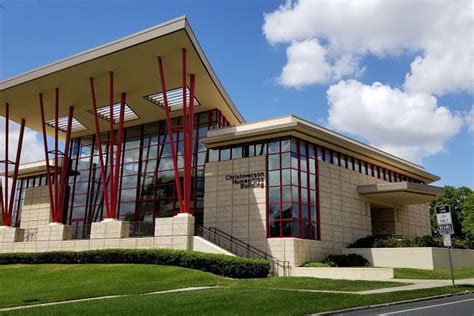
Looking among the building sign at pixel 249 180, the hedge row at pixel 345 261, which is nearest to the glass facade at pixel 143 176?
the building sign at pixel 249 180

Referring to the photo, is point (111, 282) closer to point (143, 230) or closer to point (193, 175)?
point (143, 230)

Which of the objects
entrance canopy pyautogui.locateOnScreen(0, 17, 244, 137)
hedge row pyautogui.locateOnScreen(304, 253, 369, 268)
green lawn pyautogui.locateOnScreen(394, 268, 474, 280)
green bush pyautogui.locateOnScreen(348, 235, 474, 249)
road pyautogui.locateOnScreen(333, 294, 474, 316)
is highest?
entrance canopy pyautogui.locateOnScreen(0, 17, 244, 137)

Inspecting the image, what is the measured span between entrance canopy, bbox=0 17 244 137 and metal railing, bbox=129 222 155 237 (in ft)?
36.0

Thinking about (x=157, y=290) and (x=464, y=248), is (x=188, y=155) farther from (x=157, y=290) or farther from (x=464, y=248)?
(x=464, y=248)

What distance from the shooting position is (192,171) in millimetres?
36031

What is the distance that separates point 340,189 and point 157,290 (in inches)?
779

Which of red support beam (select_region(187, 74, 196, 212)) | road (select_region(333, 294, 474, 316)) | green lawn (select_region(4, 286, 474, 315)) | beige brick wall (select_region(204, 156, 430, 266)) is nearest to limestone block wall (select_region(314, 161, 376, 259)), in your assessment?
beige brick wall (select_region(204, 156, 430, 266))

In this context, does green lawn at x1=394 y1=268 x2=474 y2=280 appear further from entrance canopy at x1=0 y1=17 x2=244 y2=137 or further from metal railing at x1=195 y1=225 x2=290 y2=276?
entrance canopy at x1=0 y1=17 x2=244 y2=137

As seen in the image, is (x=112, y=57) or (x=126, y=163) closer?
(x=112, y=57)

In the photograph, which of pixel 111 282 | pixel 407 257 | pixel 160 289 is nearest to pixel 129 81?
pixel 111 282

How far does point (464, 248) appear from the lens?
36.7 meters

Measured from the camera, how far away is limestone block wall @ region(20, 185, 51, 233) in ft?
153

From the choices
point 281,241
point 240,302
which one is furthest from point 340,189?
point 240,302

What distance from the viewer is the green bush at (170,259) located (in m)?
23.5
